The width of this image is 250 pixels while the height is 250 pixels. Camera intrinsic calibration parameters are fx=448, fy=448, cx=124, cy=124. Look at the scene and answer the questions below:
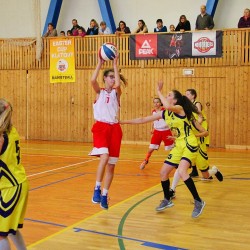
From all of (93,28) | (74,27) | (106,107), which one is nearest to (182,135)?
(106,107)

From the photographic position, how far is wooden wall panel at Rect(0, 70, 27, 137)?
18.1 meters

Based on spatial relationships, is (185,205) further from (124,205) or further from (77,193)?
(77,193)

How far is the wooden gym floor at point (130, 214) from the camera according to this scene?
5.32 metres

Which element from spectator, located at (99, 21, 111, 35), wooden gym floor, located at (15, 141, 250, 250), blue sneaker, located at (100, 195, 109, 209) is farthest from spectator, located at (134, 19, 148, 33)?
blue sneaker, located at (100, 195, 109, 209)

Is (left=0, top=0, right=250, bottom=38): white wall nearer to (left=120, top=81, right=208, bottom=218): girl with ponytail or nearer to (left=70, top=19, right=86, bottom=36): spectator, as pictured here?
(left=70, top=19, right=86, bottom=36): spectator

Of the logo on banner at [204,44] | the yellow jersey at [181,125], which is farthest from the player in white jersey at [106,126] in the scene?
the logo on banner at [204,44]

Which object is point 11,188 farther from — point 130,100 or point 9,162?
point 130,100

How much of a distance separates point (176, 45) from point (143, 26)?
1484mm

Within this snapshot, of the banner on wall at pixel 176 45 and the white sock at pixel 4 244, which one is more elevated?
the banner on wall at pixel 176 45

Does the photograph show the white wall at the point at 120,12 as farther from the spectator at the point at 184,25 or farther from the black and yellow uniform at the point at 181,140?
the black and yellow uniform at the point at 181,140

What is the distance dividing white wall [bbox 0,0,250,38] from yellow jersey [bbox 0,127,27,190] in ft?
44.5

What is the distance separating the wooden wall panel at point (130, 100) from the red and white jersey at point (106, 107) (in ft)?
31.5

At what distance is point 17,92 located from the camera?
18.3 meters

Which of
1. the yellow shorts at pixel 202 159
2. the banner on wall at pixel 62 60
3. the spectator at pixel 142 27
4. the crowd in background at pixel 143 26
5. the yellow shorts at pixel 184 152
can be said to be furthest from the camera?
the banner on wall at pixel 62 60
